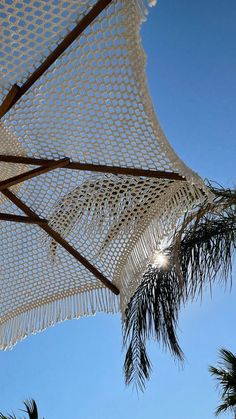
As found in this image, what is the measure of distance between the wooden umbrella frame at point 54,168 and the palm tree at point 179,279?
1996 millimetres

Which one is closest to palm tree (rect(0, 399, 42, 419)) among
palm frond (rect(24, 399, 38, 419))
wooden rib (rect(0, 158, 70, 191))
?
palm frond (rect(24, 399, 38, 419))

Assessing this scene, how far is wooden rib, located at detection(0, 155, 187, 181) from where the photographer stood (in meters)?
2.23

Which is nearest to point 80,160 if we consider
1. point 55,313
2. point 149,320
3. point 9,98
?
point 9,98

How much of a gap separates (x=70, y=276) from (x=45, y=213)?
39 cm

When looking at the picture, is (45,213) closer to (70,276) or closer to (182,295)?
(70,276)

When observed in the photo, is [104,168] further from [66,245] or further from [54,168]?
[66,245]

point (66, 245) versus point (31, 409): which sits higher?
point (31, 409)

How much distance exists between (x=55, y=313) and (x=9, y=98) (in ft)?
4.24

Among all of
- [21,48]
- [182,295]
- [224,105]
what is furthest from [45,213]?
[224,105]

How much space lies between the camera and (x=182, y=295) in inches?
190

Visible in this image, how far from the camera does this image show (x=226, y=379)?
29.5 ft

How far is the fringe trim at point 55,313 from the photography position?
2824mm

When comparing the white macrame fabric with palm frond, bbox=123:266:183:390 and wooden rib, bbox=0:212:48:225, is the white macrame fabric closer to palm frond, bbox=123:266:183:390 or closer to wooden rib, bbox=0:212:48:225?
wooden rib, bbox=0:212:48:225

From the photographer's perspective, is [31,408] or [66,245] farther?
[31,408]
